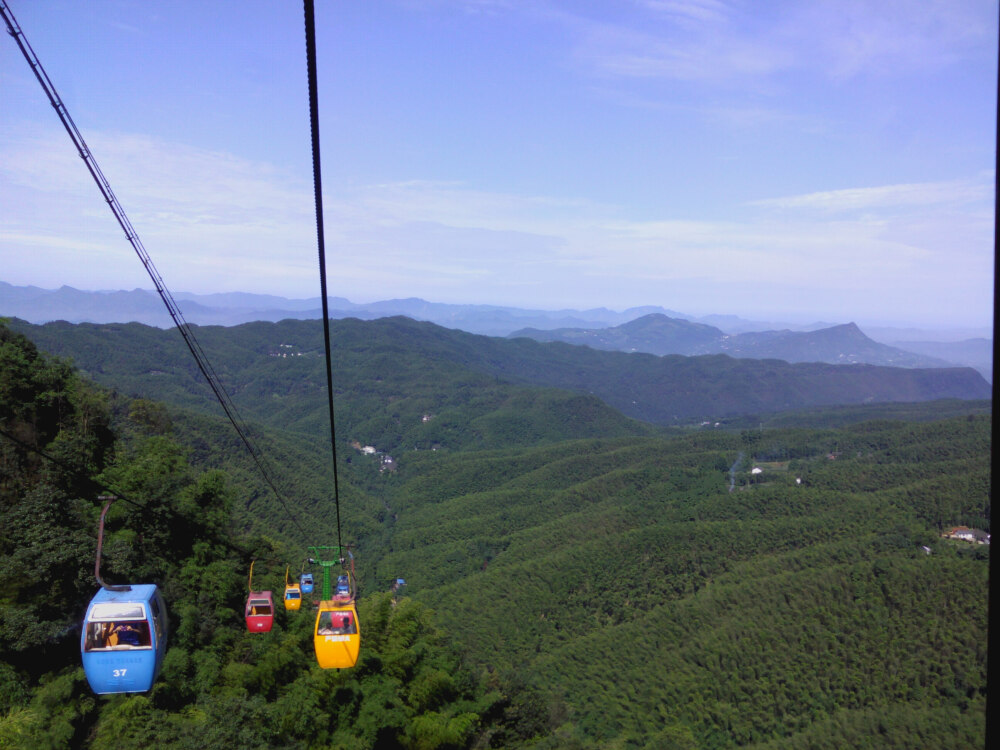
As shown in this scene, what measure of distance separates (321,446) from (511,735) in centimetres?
10131

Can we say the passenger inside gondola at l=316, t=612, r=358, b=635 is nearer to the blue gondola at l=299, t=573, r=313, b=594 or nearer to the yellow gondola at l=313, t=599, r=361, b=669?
the yellow gondola at l=313, t=599, r=361, b=669

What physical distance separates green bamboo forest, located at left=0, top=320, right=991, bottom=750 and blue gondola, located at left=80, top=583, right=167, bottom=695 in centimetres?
163

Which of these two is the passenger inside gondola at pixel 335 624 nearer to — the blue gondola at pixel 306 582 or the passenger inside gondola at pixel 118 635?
the passenger inside gondola at pixel 118 635

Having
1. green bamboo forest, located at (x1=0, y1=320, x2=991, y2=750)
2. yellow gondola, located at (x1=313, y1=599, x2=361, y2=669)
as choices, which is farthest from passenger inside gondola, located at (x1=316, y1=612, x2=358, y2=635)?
green bamboo forest, located at (x1=0, y1=320, x2=991, y2=750)

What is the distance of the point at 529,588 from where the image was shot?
187 feet

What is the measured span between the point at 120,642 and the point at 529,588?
50.0 meters

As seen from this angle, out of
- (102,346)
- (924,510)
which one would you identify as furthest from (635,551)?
(102,346)

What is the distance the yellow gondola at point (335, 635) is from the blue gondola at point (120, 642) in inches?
169

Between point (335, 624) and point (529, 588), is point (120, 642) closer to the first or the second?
point (335, 624)

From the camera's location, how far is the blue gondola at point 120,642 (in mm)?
10039

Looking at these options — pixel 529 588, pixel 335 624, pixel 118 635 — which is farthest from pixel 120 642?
pixel 529 588

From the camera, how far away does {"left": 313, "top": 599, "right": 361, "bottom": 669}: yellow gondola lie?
1430 cm

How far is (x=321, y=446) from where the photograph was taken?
123 meters

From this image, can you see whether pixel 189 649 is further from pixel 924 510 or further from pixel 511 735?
pixel 924 510
